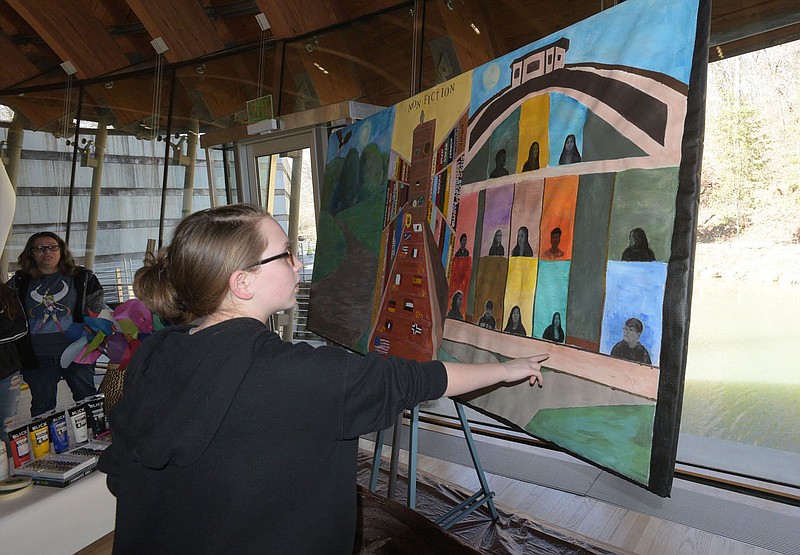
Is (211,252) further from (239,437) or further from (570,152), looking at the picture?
(570,152)

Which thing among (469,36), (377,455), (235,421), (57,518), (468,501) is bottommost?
(468,501)

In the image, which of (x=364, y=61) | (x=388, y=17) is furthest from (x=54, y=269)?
(x=388, y=17)

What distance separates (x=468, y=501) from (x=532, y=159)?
4.70 ft

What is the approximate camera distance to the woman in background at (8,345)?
2.65m

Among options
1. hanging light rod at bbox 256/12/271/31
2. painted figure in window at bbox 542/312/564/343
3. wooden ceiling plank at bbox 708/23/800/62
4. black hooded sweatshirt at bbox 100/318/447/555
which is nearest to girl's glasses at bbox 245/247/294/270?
black hooded sweatshirt at bbox 100/318/447/555

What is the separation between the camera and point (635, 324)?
1233mm

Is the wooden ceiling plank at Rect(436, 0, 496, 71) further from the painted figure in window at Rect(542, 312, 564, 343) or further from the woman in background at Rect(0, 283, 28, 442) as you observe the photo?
the woman in background at Rect(0, 283, 28, 442)

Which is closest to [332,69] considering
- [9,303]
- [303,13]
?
[303,13]

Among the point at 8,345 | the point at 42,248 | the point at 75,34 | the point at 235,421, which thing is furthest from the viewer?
the point at 75,34

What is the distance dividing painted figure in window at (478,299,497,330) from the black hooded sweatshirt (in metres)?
0.74

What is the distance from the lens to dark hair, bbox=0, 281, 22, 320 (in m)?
2.63

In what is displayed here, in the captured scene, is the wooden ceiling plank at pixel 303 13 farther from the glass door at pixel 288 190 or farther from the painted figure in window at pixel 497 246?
the painted figure in window at pixel 497 246

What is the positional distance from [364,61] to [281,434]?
3.53 m

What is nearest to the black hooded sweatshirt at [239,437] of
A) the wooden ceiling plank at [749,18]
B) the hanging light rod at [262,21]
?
the wooden ceiling plank at [749,18]
